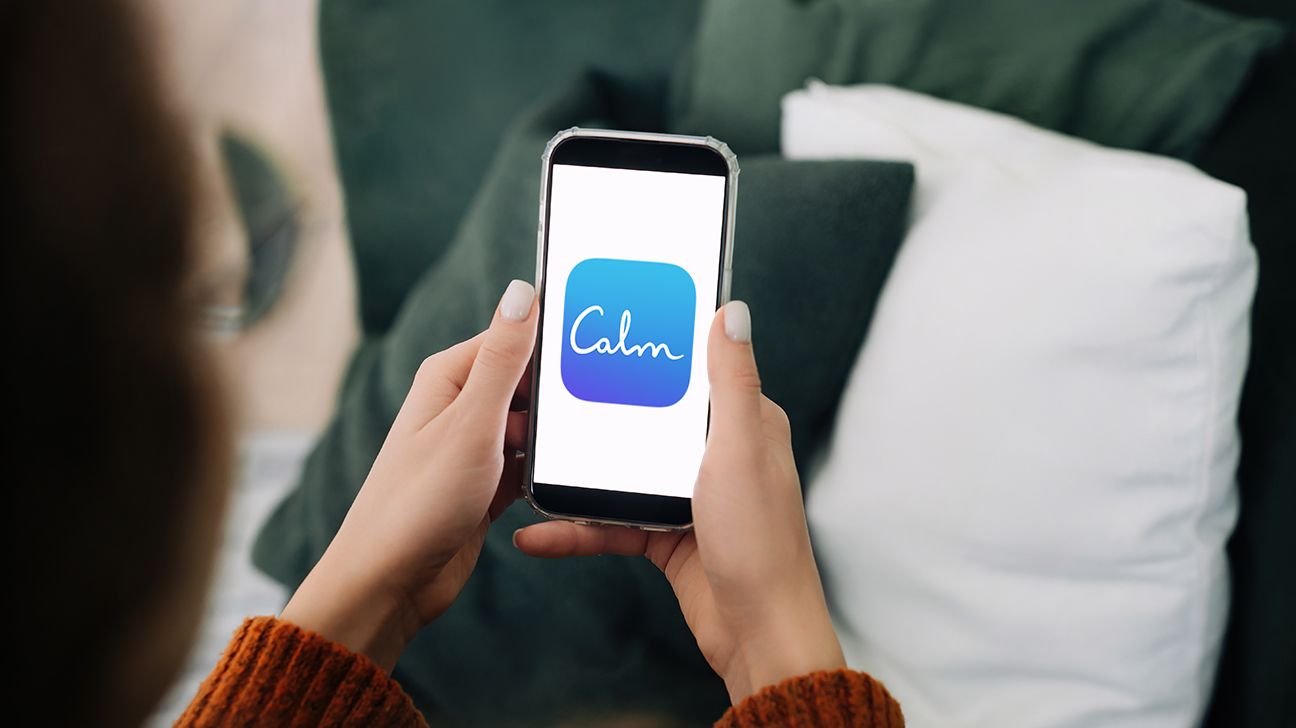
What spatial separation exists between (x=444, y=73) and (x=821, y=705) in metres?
0.78

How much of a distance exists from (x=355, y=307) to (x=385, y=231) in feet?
0.42

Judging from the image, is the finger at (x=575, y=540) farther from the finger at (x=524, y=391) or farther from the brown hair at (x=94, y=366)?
the brown hair at (x=94, y=366)

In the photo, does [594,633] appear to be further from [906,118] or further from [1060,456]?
[906,118]

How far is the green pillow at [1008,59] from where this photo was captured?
64 centimetres

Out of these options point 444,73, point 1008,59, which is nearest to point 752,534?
point 1008,59

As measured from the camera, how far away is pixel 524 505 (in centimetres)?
61

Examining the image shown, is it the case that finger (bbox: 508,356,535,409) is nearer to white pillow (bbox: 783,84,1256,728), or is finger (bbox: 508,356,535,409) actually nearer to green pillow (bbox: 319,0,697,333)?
white pillow (bbox: 783,84,1256,728)

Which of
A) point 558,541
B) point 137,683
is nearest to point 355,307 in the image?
point 558,541

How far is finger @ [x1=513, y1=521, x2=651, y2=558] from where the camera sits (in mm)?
586

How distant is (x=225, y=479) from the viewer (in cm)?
27

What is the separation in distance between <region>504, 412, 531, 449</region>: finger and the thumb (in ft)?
0.46

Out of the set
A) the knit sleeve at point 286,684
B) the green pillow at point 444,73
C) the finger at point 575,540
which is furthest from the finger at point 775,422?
the green pillow at point 444,73

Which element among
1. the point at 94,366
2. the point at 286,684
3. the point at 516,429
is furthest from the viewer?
the point at 516,429

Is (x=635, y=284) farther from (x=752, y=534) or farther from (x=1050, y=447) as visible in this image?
(x=1050, y=447)
